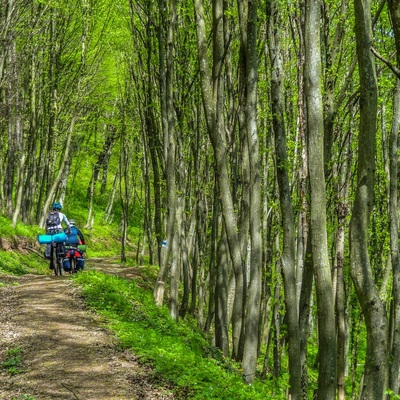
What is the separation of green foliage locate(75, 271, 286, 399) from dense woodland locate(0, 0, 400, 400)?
94cm

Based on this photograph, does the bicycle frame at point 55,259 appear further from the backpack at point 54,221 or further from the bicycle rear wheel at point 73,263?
the bicycle rear wheel at point 73,263

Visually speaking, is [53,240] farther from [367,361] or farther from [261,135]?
[367,361]

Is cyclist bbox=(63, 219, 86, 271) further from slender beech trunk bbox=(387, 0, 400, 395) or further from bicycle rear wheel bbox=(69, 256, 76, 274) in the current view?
slender beech trunk bbox=(387, 0, 400, 395)

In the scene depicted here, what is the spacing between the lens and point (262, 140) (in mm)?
16734

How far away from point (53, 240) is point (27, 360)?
25.9 feet

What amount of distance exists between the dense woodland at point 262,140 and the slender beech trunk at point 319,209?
0.02 m

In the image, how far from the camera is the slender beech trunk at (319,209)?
6.76 metres

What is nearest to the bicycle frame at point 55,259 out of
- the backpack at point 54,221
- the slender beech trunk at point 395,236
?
the backpack at point 54,221

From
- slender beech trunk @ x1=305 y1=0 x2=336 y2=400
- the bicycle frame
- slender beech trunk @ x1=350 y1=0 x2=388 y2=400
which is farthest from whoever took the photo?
the bicycle frame

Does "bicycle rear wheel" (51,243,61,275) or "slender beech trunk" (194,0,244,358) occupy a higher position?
"slender beech trunk" (194,0,244,358)

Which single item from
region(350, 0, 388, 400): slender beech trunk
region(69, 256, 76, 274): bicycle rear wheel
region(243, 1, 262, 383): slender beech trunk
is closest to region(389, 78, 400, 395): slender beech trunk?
region(243, 1, 262, 383): slender beech trunk

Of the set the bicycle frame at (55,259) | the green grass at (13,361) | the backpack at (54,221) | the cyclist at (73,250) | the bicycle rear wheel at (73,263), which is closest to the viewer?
the green grass at (13,361)

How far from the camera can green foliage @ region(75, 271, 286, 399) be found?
7.16 m

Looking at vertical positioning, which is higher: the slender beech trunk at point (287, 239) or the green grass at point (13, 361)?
the slender beech trunk at point (287, 239)
